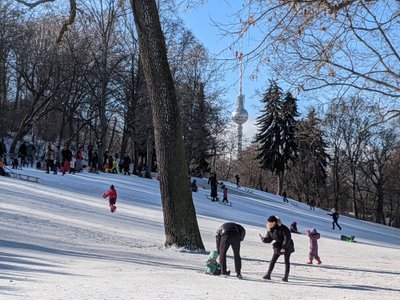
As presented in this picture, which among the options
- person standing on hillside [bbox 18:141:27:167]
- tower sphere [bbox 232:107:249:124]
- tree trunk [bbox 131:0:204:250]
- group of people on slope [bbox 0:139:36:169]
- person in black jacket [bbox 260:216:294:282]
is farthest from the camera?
tower sphere [bbox 232:107:249:124]

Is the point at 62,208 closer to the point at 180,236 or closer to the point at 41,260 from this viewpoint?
the point at 180,236

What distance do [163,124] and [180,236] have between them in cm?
293

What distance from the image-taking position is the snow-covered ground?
24.3 ft

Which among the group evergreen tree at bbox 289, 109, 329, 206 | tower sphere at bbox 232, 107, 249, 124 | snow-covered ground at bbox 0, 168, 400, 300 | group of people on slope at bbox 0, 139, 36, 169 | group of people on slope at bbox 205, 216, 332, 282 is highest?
tower sphere at bbox 232, 107, 249, 124

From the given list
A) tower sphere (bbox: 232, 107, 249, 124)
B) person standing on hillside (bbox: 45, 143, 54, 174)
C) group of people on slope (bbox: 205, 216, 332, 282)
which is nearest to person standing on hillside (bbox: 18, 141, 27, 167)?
person standing on hillside (bbox: 45, 143, 54, 174)

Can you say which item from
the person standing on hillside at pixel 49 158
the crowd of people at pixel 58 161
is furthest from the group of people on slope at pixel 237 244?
the person standing on hillside at pixel 49 158

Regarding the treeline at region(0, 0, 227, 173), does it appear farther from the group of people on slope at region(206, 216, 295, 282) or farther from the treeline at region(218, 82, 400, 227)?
the group of people on slope at region(206, 216, 295, 282)

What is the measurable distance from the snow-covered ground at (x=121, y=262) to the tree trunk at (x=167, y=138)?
66 centimetres

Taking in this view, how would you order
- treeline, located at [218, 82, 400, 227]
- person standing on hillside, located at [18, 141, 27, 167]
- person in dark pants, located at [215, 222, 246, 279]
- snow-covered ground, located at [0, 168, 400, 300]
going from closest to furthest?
snow-covered ground, located at [0, 168, 400, 300], person in dark pants, located at [215, 222, 246, 279], person standing on hillside, located at [18, 141, 27, 167], treeline, located at [218, 82, 400, 227]

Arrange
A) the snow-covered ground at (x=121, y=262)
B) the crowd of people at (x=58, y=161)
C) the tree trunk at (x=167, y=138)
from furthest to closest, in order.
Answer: the crowd of people at (x=58, y=161), the tree trunk at (x=167, y=138), the snow-covered ground at (x=121, y=262)

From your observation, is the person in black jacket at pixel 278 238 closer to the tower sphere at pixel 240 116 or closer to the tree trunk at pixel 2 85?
the tree trunk at pixel 2 85

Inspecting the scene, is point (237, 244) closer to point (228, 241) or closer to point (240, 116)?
point (228, 241)

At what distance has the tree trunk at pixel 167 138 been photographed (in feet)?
46.1

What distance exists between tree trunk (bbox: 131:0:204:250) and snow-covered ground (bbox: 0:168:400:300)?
25.9 inches
